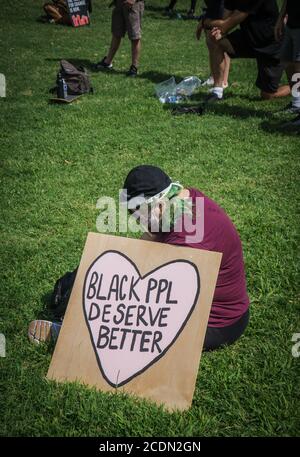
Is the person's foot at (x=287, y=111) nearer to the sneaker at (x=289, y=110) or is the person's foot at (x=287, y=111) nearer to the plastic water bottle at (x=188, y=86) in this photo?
the sneaker at (x=289, y=110)

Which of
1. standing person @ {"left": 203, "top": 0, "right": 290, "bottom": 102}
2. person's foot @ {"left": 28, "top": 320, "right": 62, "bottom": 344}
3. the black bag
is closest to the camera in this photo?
person's foot @ {"left": 28, "top": 320, "right": 62, "bottom": 344}

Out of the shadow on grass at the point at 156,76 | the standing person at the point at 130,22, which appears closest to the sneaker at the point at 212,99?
the shadow on grass at the point at 156,76

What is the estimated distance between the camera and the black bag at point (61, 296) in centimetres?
280

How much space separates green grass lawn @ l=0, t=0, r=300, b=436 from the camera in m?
2.22

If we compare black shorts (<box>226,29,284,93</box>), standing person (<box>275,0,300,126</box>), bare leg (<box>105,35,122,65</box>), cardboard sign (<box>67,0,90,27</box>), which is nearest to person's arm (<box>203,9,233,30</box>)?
black shorts (<box>226,29,284,93</box>)

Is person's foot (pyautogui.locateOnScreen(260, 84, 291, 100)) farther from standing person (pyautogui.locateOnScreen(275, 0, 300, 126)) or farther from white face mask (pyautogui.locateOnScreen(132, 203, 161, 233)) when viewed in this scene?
white face mask (pyautogui.locateOnScreen(132, 203, 161, 233))

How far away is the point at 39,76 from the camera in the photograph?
8328 millimetres

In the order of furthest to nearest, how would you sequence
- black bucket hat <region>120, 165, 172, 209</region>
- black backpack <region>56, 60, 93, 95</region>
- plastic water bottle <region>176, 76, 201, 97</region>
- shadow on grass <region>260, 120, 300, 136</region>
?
black backpack <region>56, 60, 93, 95</region>
plastic water bottle <region>176, 76, 201, 97</region>
shadow on grass <region>260, 120, 300, 136</region>
black bucket hat <region>120, 165, 172, 209</region>

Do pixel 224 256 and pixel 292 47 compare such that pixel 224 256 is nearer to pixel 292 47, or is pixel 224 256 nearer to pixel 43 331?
pixel 43 331

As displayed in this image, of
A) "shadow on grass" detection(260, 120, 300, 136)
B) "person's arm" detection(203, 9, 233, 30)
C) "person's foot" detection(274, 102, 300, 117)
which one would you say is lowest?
"shadow on grass" detection(260, 120, 300, 136)

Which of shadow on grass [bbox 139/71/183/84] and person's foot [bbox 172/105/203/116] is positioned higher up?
person's foot [bbox 172/105/203/116]

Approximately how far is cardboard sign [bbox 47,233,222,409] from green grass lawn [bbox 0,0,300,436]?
0.36ft

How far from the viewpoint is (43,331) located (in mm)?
2656
